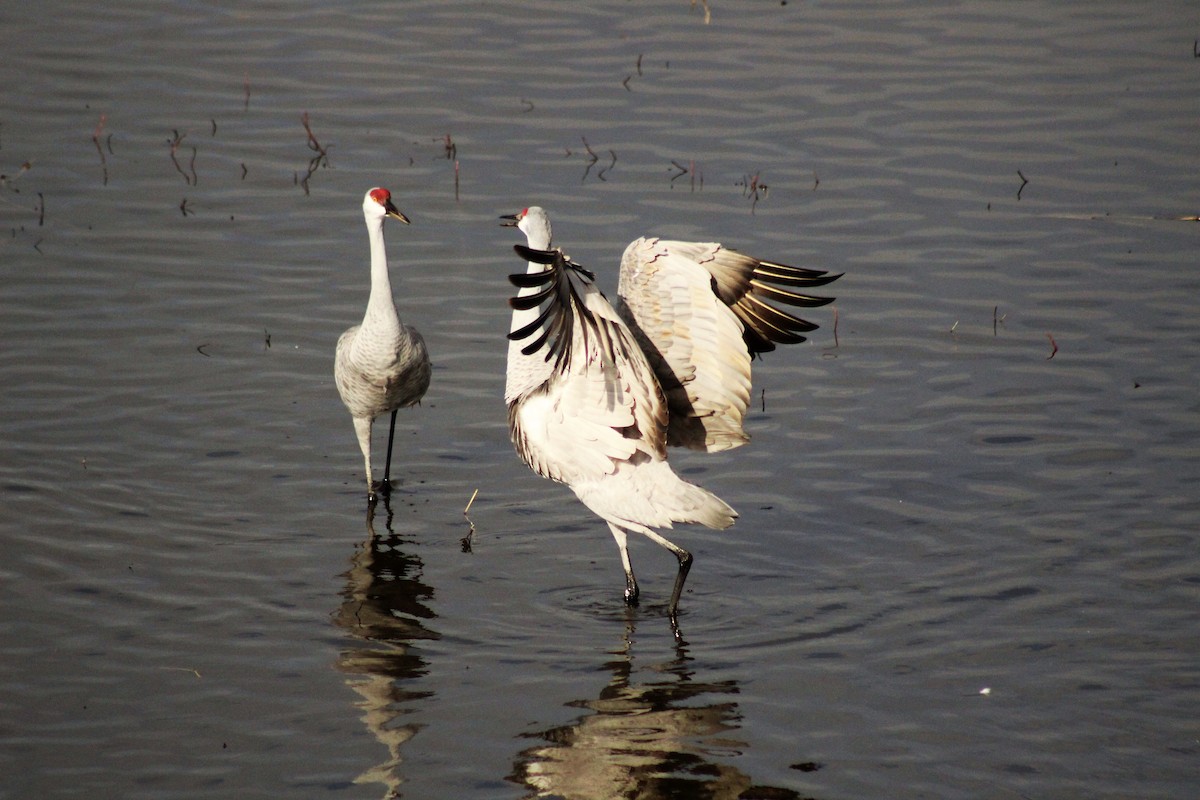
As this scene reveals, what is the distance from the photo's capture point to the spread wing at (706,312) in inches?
278

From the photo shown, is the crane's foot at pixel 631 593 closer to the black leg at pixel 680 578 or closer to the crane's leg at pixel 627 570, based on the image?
the crane's leg at pixel 627 570

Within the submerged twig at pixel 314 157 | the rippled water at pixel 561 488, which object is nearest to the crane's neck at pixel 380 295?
the rippled water at pixel 561 488

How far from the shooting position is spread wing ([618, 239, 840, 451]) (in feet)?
23.1

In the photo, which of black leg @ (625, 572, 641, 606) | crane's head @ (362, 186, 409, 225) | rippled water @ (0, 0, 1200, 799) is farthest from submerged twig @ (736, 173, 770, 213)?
black leg @ (625, 572, 641, 606)

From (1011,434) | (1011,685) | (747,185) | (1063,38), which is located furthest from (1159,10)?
(1011,685)

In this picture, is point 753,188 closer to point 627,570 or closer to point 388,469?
point 388,469

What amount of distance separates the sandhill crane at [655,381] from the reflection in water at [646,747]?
2.49 ft

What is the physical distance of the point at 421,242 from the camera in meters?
12.0

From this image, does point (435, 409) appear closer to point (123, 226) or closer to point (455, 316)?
point (455, 316)

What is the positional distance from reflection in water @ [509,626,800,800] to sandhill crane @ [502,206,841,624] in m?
0.76

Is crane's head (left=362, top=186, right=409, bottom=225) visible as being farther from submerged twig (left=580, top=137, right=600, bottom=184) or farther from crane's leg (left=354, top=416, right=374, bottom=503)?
submerged twig (left=580, top=137, right=600, bottom=184)

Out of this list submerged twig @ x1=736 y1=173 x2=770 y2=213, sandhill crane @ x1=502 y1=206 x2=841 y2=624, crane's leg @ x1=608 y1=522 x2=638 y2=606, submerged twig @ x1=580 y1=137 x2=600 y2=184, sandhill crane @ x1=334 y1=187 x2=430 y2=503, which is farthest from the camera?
submerged twig @ x1=580 y1=137 x2=600 y2=184

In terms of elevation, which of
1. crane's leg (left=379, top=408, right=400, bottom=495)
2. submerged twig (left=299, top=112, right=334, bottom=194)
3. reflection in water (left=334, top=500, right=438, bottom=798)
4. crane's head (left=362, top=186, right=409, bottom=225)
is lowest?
reflection in water (left=334, top=500, right=438, bottom=798)

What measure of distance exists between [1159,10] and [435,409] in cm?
1145
